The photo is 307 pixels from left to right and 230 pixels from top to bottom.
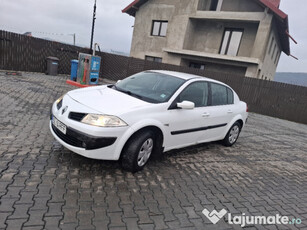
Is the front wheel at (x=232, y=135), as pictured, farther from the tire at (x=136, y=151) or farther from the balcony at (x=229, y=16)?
the balcony at (x=229, y=16)

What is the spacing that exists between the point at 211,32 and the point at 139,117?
17590 mm

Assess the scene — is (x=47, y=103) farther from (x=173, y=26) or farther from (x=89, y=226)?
(x=173, y=26)

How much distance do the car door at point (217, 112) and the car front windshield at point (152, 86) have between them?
2.83 feet

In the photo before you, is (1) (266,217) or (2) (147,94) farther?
(2) (147,94)

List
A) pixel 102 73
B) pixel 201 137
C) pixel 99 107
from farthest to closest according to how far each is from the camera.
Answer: pixel 102 73 → pixel 201 137 → pixel 99 107

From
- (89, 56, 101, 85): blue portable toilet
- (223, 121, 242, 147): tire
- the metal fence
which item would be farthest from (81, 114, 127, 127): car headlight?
the metal fence

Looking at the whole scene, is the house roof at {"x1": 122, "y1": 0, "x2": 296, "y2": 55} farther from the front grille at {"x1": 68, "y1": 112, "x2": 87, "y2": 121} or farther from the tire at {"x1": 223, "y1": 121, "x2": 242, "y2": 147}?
the front grille at {"x1": 68, "y1": 112, "x2": 87, "y2": 121}

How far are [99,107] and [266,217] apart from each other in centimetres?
278

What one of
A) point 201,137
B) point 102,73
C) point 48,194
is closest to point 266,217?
point 201,137

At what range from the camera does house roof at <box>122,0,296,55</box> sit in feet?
48.0

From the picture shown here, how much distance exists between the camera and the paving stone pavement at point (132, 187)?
8.00 feet

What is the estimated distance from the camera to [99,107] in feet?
10.6

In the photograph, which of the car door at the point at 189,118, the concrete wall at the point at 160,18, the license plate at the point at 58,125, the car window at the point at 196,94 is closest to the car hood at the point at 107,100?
the license plate at the point at 58,125

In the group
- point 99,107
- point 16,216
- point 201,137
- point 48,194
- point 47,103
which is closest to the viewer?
point 16,216
